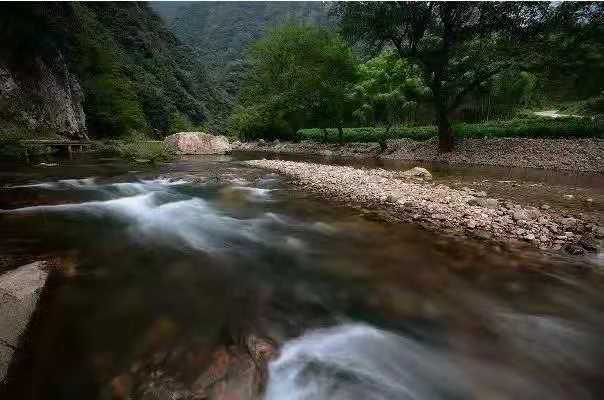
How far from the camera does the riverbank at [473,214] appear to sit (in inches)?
217

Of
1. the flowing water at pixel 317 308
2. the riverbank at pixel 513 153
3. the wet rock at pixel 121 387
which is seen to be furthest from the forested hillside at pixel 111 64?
the wet rock at pixel 121 387

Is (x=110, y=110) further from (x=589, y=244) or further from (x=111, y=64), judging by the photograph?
(x=589, y=244)

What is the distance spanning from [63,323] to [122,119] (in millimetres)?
38471

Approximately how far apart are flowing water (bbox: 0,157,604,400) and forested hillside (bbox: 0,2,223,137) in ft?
61.9

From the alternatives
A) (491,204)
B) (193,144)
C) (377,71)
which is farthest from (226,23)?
(491,204)

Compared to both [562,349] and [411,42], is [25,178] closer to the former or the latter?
[562,349]

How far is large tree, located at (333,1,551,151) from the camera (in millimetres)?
16906

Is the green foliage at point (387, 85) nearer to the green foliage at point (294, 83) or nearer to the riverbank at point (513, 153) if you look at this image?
the green foliage at point (294, 83)

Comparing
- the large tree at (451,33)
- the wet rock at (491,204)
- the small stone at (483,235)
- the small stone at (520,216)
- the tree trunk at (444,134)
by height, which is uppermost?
the large tree at (451,33)

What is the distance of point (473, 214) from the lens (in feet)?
21.8

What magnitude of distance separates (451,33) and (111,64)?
3924cm

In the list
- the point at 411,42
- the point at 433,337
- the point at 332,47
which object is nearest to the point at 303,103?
the point at 332,47

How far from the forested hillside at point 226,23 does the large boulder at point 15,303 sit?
346 feet

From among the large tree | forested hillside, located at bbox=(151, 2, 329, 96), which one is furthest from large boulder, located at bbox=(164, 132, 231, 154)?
forested hillside, located at bbox=(151, 2, 329, 96)
